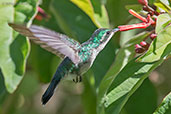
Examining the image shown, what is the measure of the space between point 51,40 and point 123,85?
14.4 inches

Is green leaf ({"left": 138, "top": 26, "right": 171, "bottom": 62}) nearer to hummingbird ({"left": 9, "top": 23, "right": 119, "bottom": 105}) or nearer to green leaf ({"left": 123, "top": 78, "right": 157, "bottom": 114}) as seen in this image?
hummingbird ({"left": 9, "top": 23, "right": 119, "bottom": 105})

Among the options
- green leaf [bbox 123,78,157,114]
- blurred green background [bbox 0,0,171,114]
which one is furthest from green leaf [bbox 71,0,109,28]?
green leaf [bbox 123,78,157,114]

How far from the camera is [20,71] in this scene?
1.88 meters

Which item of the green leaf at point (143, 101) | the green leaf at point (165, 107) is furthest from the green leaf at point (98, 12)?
the green leaf at point (165, 107)

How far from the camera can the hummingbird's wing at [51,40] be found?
151 centimetres

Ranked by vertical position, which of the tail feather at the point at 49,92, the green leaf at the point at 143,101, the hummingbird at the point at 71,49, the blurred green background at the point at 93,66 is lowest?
the green leaf at the point at 143,101

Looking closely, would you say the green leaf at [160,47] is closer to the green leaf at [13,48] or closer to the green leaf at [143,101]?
the green leaf at [13,48]

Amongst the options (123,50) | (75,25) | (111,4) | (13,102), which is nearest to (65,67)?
(123,50)

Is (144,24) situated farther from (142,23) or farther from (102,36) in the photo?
(102,36)

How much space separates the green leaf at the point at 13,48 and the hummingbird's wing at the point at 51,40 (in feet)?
0.80

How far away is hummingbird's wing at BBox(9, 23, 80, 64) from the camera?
1509 millimetres

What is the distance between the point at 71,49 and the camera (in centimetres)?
170

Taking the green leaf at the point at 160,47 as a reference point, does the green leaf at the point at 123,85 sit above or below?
below

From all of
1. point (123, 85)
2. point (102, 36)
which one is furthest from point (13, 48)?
point (123, 85)
